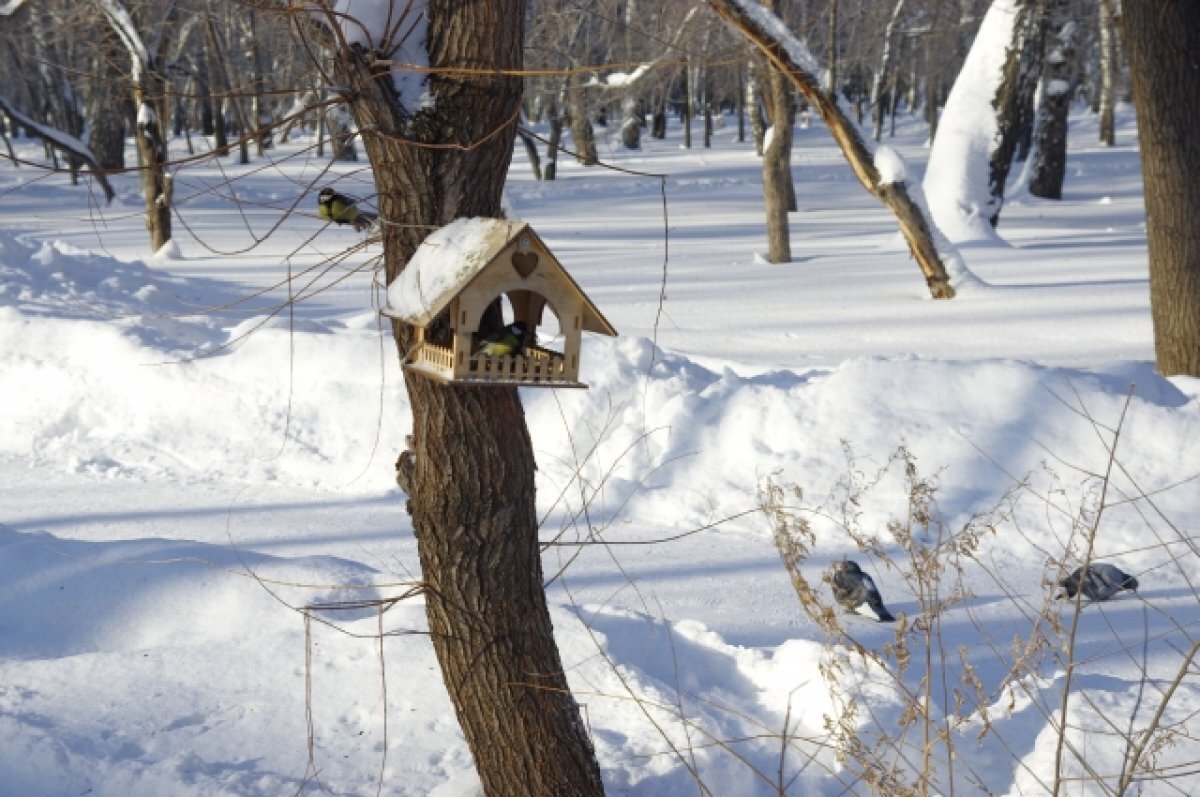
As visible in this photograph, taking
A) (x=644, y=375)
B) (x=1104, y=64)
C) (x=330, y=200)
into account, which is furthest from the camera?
(x=1104, y=64)

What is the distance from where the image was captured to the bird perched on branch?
2.96 metres

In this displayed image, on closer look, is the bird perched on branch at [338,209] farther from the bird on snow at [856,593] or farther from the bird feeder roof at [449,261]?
the bird on snow at [856,593]

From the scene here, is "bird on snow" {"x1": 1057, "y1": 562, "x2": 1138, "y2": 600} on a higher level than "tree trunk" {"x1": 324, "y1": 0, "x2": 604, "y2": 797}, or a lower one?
lower

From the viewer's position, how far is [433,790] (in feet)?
10.9

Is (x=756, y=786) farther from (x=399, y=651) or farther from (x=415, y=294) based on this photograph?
(x=415, y=294)

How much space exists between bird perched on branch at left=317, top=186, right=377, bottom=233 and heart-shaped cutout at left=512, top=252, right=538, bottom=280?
43 cm

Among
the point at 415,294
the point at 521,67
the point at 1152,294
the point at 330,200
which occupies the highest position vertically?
the point at 521,67

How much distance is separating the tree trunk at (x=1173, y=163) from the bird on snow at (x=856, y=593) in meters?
3.87

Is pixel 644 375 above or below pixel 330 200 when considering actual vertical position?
below

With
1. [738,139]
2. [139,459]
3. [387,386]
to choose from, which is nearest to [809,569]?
[387,386]

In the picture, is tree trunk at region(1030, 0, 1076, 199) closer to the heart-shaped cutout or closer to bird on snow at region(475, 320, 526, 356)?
the heart-shaped cutout

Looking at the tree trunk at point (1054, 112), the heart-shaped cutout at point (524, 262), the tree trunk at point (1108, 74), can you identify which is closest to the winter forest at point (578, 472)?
the heart-shaped cutout at point (524, 262)

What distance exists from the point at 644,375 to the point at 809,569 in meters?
1.76

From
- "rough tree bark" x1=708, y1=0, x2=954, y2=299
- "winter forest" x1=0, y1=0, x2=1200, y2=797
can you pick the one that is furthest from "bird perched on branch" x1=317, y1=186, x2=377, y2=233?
"rough tree bark" x1=708, y1=0, x2=954, y2=299
